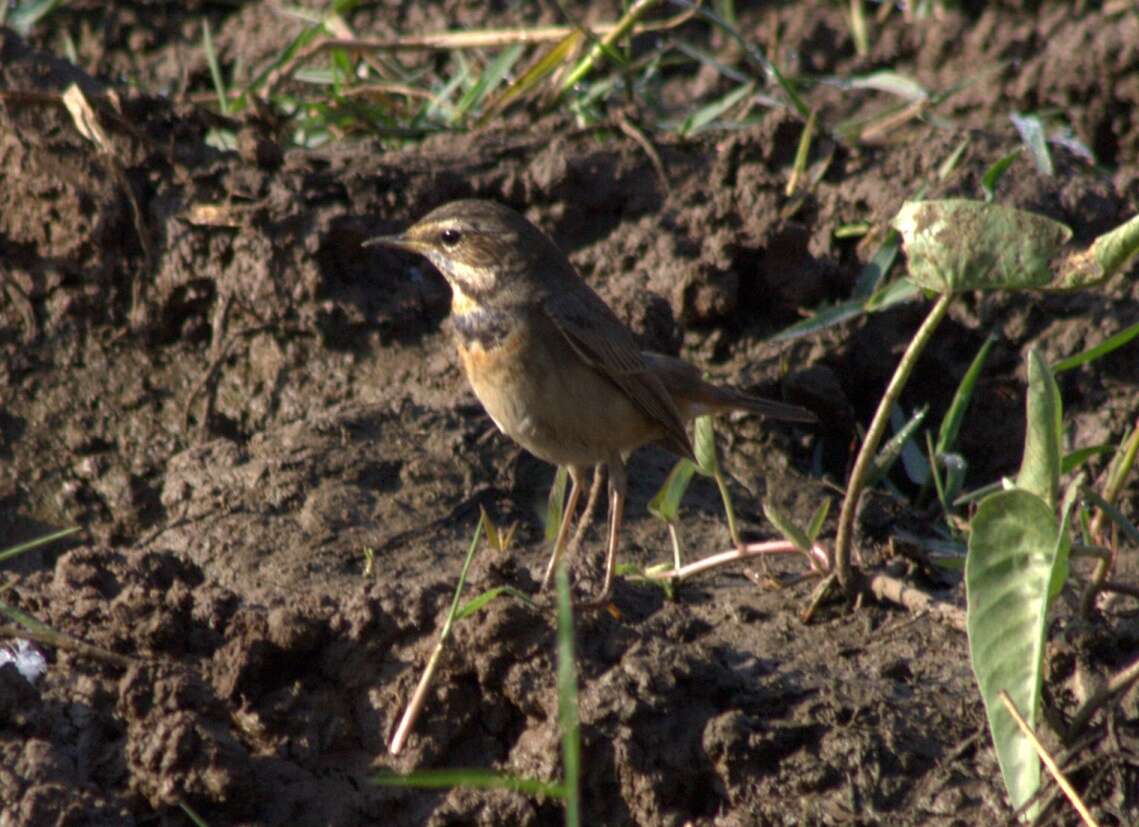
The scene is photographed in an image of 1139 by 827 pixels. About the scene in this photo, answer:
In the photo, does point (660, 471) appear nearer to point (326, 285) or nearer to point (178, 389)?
point (326, 285)

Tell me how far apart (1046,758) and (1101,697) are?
0.27m

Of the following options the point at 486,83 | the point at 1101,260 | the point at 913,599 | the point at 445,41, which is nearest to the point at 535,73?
the point at 486,83

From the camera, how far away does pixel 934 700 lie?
4672 millimetres

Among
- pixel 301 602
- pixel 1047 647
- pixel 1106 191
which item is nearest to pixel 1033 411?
pixel 1047 647

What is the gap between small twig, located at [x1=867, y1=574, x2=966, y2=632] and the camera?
5.11 metres

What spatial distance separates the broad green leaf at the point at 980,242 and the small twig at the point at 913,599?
1.31 m

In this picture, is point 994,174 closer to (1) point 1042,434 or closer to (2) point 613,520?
(2) point 613,520

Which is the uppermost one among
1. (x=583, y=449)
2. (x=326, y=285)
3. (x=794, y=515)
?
(x=326, y=285)

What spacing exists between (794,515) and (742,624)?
1086 mm

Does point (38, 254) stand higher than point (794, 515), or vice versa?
point (38, 254)

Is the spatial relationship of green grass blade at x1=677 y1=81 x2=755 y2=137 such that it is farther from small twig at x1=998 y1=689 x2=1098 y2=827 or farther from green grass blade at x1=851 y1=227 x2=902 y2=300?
small twig at x1=998 y1=689 x2=1098 y2=827

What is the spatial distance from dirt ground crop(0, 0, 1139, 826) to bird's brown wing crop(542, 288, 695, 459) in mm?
455

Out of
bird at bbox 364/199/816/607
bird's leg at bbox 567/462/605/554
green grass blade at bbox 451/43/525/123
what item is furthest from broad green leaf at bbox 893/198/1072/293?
green grass blade at bbox 451/43/525/123

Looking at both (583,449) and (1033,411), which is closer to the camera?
(1033,411)
